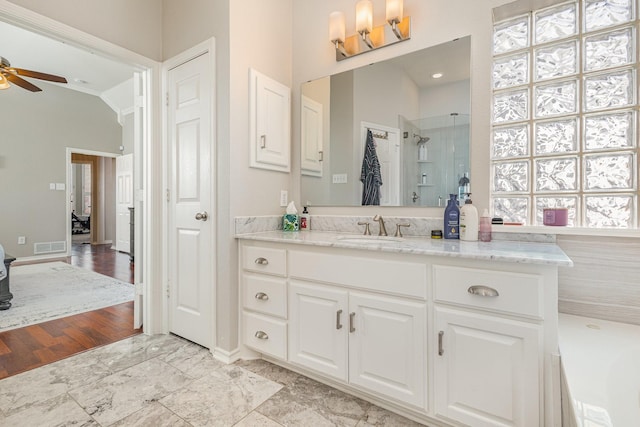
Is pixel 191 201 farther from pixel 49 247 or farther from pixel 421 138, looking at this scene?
pixel 49 247

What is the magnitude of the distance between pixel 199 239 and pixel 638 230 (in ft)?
7.89

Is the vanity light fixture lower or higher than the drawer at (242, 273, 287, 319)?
higher

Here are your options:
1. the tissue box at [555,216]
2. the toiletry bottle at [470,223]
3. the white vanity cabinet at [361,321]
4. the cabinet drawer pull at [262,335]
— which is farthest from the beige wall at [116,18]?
the tissue box at [555,216]

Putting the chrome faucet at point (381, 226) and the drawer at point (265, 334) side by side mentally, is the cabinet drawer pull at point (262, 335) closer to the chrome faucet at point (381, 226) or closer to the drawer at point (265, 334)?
the drawer at point (265, 334)

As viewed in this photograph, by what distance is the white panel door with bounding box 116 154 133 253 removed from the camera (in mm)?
6027

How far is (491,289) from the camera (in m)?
1.16

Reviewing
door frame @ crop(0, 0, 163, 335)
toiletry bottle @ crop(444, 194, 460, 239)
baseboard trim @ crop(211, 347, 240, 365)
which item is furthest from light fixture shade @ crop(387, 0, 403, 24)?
baseboard trim @ crop(211, 347, 240, 365)

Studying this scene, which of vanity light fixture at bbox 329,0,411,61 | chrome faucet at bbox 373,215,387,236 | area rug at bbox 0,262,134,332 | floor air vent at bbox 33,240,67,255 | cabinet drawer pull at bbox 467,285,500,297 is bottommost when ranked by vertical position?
area rug at bbox 0,262,134,332

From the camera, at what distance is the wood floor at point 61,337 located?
1.93 metres

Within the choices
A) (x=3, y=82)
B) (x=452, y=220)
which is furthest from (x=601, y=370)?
(x=3, y=82)

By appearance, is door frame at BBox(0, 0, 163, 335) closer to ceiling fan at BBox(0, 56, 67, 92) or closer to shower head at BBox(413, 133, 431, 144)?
ceiling fan at BBox(0, 56, 67, 92)

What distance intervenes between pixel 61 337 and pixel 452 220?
115 inches

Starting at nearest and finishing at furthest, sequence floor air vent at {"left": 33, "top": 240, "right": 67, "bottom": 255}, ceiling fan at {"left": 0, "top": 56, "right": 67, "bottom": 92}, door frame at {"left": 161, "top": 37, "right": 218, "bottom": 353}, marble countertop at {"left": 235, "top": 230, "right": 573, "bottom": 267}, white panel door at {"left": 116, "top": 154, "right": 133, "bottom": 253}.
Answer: marble countertop at {"left": 235, "top": 230, "right": 573, "bottom": 267} < door frame at {"left": 161, "top": 37, "right": 218, "bottom": 353} < ceiling fan at {"left": 0, "top": 56, "right": 67, "bottom": 92} < floor air vent at {"left": 33, "top": 240, "right": 67, "bottom": 255} < white panel door at {"left": 116, "top": 154, "right": 133, "bottom": 253}

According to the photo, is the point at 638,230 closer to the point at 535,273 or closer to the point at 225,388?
the point at 535,273
